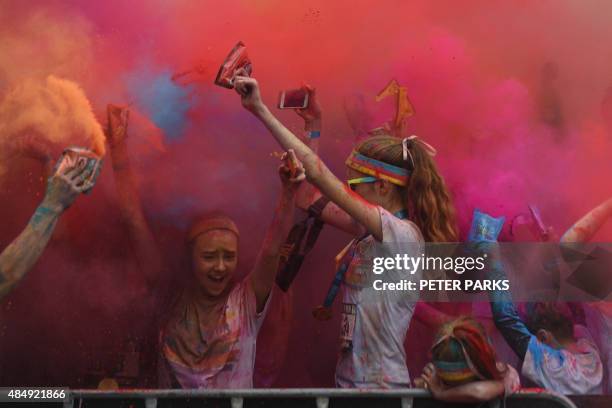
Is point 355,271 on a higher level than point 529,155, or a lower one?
lower

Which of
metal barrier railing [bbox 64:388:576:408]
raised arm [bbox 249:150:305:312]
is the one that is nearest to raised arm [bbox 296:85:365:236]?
raised arm [bbox 249:150:305:312]

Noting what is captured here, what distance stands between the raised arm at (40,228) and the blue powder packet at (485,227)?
6.45 feet

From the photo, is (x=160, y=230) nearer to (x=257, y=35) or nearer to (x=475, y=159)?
(x=257, y=35)

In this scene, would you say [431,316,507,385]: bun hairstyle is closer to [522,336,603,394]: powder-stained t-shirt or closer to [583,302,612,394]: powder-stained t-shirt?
[522,336,603,394]: powder-stained t-shirt

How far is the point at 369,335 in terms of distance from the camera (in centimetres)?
501

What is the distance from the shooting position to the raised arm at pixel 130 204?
5168 millimetres

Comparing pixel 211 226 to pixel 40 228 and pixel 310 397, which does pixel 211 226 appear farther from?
pixel 310 397

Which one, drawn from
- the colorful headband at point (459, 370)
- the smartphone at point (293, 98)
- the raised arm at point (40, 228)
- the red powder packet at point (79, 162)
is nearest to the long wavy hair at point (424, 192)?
the smartphone at point (293, 98)

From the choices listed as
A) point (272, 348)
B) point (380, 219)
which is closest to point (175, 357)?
point (272, 348)

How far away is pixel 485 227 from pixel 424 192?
37 cm

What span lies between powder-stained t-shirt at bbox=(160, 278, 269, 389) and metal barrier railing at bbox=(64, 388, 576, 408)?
0.28 m

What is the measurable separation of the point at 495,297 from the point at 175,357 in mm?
1659

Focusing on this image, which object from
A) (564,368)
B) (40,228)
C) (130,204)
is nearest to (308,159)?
(130,204)

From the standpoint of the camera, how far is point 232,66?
492 centimetres
